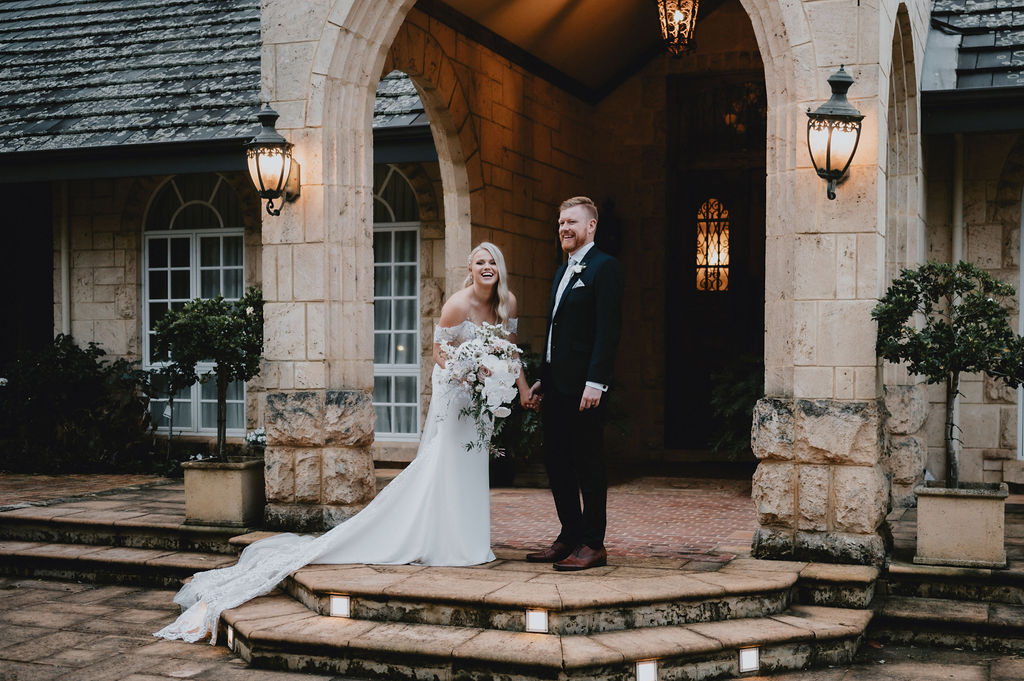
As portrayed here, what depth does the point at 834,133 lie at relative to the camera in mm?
5672

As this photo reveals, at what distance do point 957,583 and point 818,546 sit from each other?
763mm

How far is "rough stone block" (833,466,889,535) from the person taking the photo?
5750 millimetres

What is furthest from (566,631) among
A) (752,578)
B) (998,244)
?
(998,244)

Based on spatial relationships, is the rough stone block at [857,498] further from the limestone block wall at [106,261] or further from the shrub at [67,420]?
the limestone block wall at [106,261]

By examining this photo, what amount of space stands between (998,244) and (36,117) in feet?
31.9

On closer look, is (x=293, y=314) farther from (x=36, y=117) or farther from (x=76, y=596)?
(x=36, y=117)

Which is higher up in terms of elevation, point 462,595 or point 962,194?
point 962,194

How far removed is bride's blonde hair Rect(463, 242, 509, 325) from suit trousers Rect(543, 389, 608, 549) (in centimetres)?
59

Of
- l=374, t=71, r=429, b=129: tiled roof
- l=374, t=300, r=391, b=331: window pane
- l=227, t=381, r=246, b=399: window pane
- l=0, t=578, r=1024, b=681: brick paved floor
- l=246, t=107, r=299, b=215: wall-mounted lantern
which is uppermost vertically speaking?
l=374, t=71, r=429, b=129: tiled roof

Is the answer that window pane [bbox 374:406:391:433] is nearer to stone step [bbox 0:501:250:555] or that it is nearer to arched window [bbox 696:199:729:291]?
stone step [bbox 0:501:250:555]

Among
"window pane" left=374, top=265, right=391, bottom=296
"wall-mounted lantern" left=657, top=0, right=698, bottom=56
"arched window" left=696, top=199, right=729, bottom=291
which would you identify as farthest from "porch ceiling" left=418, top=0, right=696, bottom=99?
"window pane" left=374, top=265, right=391, bottom=296

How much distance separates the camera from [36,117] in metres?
11.1

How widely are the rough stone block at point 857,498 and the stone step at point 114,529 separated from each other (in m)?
3.89

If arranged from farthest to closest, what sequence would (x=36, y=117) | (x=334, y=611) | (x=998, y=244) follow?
(x=36, y=117) → (x=998, y=244) → (x=334, y=611)
